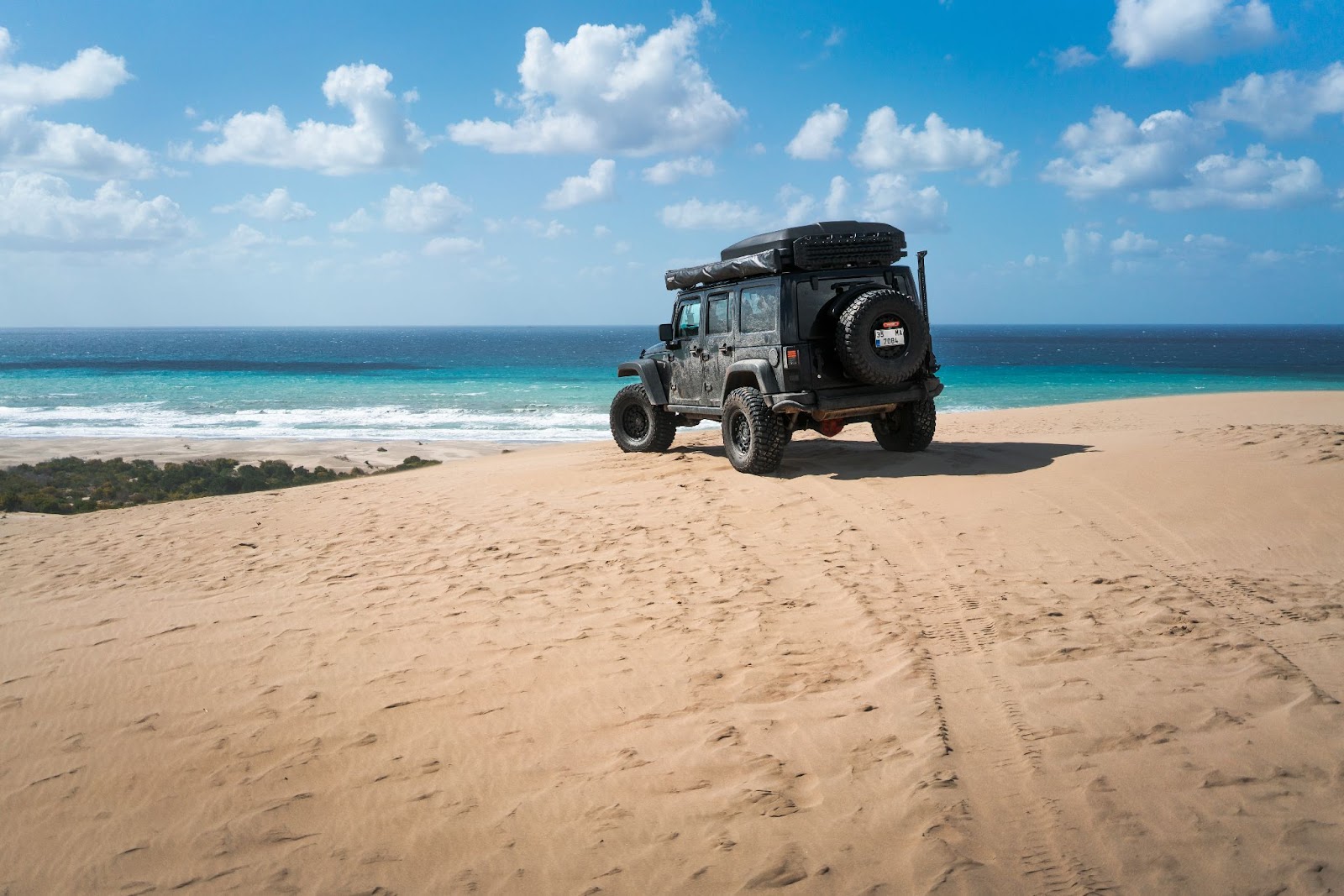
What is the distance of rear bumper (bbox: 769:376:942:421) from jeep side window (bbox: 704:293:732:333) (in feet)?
4.42

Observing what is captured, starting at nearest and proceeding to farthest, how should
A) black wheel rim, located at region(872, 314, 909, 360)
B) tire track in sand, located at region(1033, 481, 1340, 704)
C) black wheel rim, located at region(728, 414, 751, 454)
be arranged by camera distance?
tire track in sand, located at region(1033, 481, 1340, 704)
black wheel rim, located at region(872, 314, 909, 360)
black wheel rim, located at region(728, 414, 751, 454)

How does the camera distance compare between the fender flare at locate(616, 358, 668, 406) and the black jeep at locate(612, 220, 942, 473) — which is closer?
the black jeep at locate(612, 220, 942, 473)

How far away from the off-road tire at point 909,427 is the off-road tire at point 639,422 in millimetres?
2736

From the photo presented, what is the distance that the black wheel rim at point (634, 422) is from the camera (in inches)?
486

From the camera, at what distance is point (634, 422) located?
12406 millimetres

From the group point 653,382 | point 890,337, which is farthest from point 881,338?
point 653,382

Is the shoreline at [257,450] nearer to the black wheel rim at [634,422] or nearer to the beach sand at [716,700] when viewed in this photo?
the black wheel rim at [634,422]

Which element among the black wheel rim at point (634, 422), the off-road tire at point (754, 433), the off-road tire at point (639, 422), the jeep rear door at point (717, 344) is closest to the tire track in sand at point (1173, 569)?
the off-road tire at point (754, 433)

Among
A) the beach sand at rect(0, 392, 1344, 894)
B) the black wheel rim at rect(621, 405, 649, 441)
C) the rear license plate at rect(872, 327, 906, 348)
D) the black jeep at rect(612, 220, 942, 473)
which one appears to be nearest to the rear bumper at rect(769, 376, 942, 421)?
the black jeep at rect(612, 220, 942, 473)

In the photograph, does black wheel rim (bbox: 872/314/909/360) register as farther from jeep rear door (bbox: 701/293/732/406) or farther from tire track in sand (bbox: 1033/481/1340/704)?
tire track in sand (bbox: 1033/481/1340/704)

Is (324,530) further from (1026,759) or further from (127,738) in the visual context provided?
(1026,759)

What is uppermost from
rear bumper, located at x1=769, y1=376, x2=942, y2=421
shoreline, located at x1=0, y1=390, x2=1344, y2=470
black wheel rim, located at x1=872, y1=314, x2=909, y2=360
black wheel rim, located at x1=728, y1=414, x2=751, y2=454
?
black wheel rim, located at x1=872, y1=314, x2=909, y2=360

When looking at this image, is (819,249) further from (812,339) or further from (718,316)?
(718,316)

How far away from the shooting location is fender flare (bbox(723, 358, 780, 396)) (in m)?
9.25
